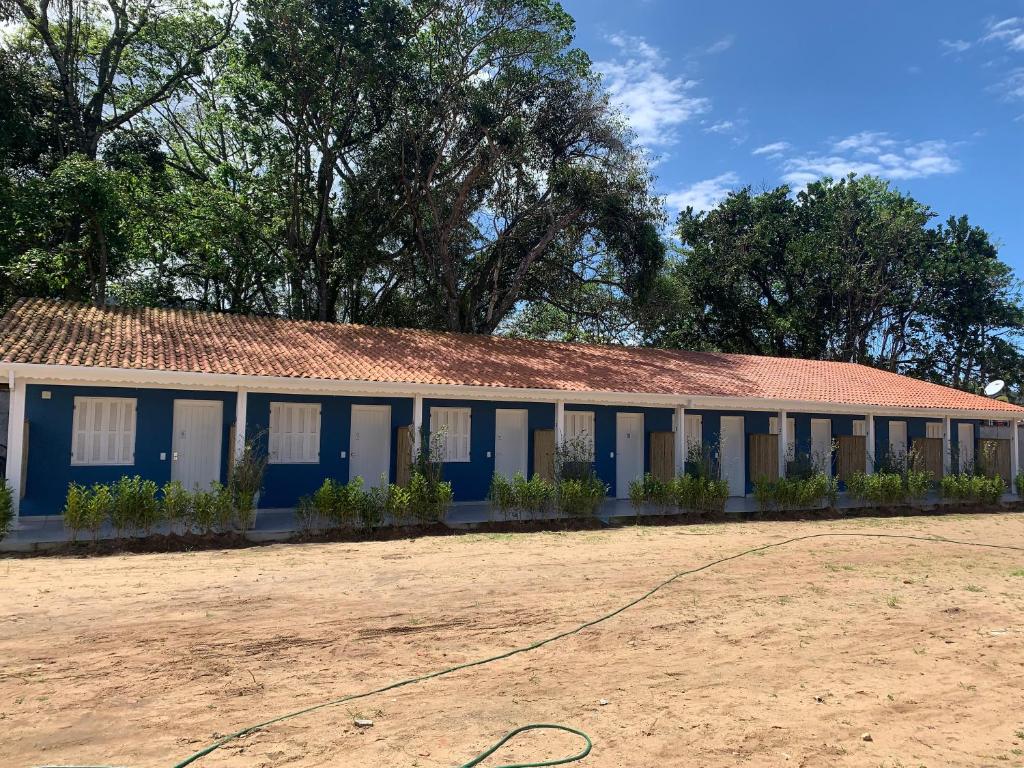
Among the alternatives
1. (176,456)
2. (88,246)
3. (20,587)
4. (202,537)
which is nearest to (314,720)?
(20,587)

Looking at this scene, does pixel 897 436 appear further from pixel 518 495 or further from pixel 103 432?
pixel 103 432

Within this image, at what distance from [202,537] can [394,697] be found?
6.54 metres

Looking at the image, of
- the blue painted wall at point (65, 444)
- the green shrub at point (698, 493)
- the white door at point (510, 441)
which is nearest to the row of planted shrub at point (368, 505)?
the blue painted wall at point (65, 444)

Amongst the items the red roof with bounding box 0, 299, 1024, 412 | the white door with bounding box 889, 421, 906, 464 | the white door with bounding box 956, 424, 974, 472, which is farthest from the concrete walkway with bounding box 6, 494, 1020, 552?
the white door with bounding box 956, 424, 974, 472

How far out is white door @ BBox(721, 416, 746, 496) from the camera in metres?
17.3

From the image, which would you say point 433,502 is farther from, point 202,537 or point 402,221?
point 402,221

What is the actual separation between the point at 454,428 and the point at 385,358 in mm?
2030

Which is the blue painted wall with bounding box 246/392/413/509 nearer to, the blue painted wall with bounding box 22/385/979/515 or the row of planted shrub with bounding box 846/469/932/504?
the blue painted wall with bounding box 22/385/979/515

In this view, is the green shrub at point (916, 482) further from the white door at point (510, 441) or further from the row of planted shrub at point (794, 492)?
the white door at point (510, 441)

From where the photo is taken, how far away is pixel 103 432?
38.2ft

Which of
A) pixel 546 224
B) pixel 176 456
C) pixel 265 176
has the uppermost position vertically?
pixel 265 176

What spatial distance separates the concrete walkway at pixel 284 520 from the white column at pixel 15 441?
17.8 inches

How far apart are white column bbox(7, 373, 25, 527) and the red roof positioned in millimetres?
608

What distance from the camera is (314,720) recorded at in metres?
4.21
